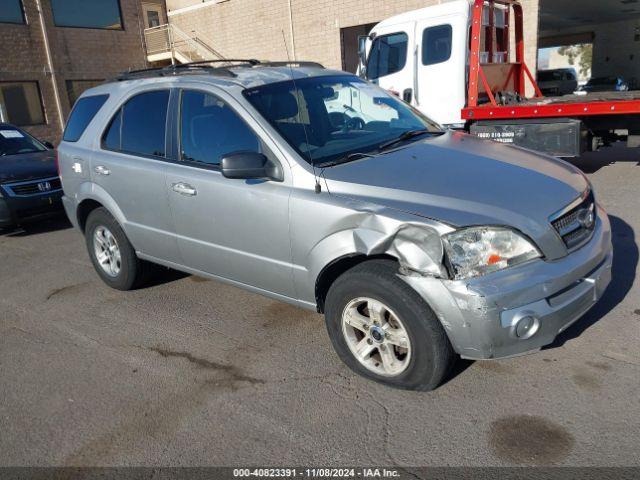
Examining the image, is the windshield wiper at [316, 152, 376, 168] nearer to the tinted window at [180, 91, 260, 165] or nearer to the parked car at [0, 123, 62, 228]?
the tinted window at [180, 91, 260, 165]

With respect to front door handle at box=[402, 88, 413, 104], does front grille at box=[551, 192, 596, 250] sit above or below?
below

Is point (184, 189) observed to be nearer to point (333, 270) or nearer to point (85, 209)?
point (333, 270)

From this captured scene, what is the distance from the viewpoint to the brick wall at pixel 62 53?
59.9ft

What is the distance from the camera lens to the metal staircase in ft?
72.1

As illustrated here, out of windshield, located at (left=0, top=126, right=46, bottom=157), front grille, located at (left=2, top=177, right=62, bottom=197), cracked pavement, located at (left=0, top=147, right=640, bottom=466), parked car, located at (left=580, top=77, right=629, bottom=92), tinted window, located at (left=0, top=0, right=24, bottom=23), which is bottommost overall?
cracked pavement, located at (left=0, top=147, right=640, bottom=466)

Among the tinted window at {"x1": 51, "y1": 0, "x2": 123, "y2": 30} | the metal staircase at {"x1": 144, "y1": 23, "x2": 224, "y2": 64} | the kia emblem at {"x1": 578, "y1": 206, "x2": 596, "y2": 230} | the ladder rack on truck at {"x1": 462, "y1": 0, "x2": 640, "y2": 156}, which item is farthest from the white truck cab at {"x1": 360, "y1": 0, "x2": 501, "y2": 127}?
the tinted window at {"x1": 51, "y1": 0, "x2": 123, "y2": 30}

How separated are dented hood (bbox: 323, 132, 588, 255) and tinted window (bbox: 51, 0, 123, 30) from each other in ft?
66.1

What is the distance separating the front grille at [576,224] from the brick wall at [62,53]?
19702 mm

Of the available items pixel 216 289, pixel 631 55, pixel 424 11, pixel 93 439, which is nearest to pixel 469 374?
pixel 93 439

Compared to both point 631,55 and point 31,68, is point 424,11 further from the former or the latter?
point 631,55

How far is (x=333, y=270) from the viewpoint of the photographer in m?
3.29

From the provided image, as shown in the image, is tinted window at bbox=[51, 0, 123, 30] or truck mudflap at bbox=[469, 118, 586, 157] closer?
truck mudflap at bbox=[469, 118, 586, 157]

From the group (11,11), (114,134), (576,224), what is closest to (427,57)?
(114,134)

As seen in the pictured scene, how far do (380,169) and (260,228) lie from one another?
2.88ft
